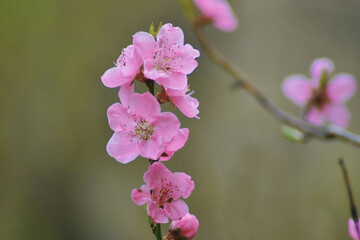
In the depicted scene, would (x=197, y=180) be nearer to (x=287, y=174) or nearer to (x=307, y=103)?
(x=287, y=174)

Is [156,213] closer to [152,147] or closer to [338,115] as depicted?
[152,147]

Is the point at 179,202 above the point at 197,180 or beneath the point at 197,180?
above

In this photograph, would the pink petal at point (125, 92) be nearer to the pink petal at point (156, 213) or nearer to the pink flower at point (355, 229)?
the pink petal at point (156, 213)

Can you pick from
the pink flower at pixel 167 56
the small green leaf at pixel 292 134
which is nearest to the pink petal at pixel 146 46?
the pink flower at pixel 167 56

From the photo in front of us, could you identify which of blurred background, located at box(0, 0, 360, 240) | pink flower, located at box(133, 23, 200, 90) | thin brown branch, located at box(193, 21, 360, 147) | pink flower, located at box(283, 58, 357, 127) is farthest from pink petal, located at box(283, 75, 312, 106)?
blurred background, located at box(0, 0, 360, 240)

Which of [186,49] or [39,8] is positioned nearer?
[186,49]

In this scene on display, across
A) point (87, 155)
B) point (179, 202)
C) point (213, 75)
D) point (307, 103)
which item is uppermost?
point (179, 202)

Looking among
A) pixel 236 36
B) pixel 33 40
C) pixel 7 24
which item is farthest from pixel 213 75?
pixel 7 24

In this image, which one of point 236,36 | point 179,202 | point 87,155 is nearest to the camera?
point 179,202

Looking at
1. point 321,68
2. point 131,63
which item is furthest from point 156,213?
point 321,68
